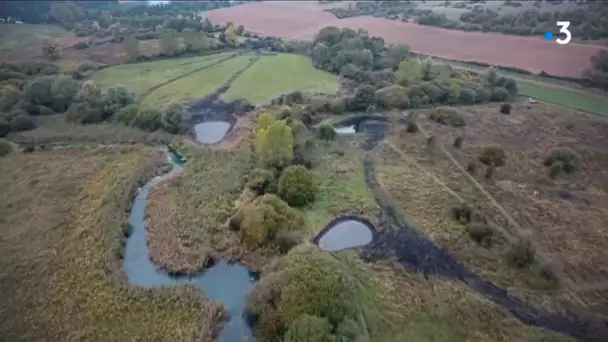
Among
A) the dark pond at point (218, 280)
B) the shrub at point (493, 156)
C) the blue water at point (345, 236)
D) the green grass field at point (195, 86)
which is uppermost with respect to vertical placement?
the green grass field at point (195, 86)

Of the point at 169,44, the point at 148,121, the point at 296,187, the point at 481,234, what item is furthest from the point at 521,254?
the point at 169,44

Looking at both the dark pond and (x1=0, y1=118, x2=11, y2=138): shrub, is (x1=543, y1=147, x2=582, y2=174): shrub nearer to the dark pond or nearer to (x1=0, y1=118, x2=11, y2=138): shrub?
the dark pond

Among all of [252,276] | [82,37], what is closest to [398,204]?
[252,276]

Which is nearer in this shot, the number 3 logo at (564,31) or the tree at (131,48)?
the number 3 logo at (564,31)

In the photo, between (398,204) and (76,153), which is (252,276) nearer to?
(398,204)

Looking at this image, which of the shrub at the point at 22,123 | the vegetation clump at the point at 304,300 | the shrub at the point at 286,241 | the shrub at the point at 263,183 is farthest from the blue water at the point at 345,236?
the shrub at the point at 22,123

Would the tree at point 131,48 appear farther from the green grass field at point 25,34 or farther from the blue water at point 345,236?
the blue water at point 345,236
